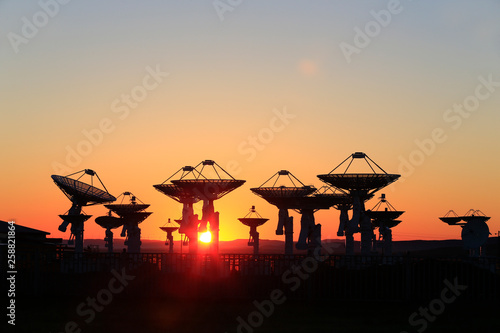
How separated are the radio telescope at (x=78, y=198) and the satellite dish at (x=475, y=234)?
118 ft

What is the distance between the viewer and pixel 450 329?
25.1m

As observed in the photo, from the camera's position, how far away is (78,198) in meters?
72.8

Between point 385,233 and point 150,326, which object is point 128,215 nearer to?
point 385,233

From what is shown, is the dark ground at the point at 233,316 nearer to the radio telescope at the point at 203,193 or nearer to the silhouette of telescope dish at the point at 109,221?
the radio telescope at the point at 203,193

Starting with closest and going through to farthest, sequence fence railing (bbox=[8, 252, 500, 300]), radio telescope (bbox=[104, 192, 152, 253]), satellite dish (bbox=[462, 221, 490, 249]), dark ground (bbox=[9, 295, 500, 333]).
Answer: dark ground (bbox=[9, 295, 500, 333])
fence railing (bbox=[8, 252, 500, 300])
satellite dish (bbox=[462, 221, 490, 249])
radio telescope (bbox=[104, 192, 152, 253])

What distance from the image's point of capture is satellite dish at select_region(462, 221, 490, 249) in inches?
2023

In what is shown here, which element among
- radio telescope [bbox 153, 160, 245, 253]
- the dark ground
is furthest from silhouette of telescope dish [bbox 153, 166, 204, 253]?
the dark ground

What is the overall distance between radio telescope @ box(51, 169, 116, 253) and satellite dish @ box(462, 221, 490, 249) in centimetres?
3589

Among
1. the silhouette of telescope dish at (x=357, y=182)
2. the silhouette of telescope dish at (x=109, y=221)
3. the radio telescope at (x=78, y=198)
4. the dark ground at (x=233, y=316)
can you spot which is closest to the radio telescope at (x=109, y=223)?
the silhouette of telescope dish at (x=109, y=221)

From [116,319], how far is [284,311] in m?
7.15

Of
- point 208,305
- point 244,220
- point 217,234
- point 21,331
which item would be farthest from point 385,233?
point 21,331

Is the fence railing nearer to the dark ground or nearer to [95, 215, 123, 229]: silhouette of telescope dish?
the dark ground

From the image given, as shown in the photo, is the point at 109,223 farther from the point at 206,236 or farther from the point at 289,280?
the point at 289,280

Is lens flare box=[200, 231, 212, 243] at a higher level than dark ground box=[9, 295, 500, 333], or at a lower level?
higher
